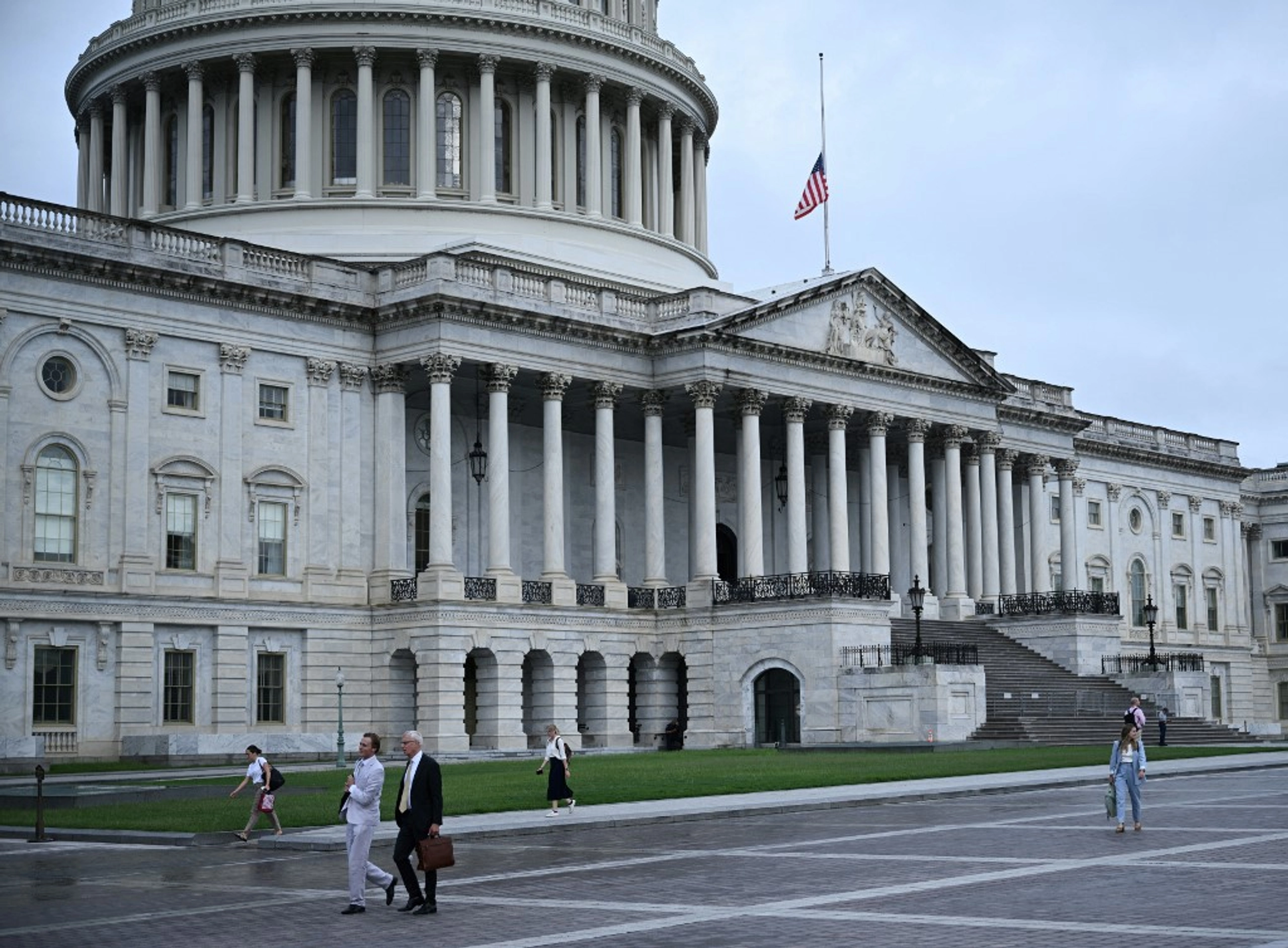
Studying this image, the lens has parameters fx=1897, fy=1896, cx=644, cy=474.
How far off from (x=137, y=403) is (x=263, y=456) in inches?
184

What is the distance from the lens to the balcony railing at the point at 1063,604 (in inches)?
2891

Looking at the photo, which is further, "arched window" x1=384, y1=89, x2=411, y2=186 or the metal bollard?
"arched window" x1=384, y1=89, x2=411, y2=186

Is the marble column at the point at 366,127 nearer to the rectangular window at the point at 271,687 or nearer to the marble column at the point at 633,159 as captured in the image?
the marble column at the point at 633,159

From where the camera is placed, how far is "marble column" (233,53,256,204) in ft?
245

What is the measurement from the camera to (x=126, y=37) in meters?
78.0

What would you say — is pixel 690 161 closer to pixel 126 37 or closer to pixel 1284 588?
pixel 126 37

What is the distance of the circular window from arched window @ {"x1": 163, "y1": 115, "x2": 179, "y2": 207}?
81.6 ft

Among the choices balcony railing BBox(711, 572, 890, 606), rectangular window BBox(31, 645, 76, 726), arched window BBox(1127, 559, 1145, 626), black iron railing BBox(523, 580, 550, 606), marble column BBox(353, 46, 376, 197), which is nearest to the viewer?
rectangular window BBox(31, 645, 76, 726)

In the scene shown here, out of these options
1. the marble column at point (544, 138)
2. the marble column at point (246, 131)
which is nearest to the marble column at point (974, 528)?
the marble column at point (544, 138)

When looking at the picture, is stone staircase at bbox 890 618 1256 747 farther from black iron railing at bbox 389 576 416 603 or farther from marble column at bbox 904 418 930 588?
black iron railing at bbox 389 576 416 603

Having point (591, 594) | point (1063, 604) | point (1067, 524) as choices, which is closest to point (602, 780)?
point (591, 594)

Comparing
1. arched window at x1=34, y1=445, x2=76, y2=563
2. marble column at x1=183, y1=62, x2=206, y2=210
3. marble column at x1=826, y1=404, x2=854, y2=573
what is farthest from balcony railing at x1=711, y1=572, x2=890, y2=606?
marble column at x1=183, y1=62, x2=206, y2=210

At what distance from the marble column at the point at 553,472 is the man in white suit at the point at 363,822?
4308 centimetres

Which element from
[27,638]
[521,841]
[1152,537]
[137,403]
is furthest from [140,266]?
[1152,537]
